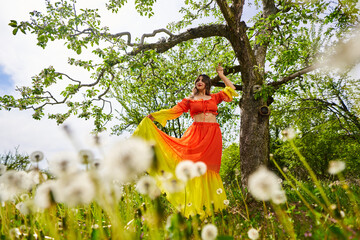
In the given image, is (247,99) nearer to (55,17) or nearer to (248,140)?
(248,140)

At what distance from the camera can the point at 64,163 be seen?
0.89m

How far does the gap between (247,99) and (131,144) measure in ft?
15.9

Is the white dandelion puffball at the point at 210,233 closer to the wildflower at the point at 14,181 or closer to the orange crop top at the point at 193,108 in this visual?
the wildflower at the point at 14,181

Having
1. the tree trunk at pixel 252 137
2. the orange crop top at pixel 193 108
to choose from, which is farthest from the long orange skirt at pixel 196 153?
the tree trunk at pixel 252 137

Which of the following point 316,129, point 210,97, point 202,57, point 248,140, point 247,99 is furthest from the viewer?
point 316,129

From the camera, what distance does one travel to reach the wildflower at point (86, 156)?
971mm

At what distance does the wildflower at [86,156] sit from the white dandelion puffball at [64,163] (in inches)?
2.0

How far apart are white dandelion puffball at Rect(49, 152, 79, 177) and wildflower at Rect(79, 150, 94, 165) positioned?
0.17ft

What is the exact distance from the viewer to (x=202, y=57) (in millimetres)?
9367

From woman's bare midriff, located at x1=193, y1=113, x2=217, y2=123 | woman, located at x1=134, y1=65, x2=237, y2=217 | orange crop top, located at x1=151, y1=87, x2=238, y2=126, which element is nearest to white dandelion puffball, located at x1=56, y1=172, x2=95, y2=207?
woman, located at x1=134, y1=65, x2=237, y2=217

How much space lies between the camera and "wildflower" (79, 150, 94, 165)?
0.97 metres

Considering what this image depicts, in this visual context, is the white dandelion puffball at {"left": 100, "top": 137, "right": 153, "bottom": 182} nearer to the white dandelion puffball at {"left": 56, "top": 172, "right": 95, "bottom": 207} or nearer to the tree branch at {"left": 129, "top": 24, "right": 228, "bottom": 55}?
the white dandelion puffball at {"left": 56, "top": 172, "right": 95, "bottom": 207}

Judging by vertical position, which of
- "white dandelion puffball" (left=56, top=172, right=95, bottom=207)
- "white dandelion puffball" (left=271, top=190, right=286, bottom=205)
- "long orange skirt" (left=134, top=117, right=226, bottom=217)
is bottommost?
"white dandelion puffball" (left=271, top=190, right=286, bottom=205)

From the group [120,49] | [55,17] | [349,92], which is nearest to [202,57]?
[120,49]
